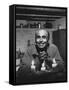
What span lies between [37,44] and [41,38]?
0.60ft

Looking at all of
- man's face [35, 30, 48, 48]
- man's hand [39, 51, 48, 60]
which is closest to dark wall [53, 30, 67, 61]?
man's face [35, 30, 48, 48]

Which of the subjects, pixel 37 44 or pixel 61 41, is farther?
pixel 61 41

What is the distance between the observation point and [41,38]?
7566mm

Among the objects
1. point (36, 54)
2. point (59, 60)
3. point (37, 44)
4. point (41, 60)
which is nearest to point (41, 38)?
point (37, 44)

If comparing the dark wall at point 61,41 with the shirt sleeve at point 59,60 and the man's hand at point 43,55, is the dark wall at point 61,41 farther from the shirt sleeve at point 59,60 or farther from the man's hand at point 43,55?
the man's hand at point 43,55

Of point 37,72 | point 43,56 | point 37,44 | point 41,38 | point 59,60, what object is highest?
point 41,38

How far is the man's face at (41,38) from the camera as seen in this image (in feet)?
24.6

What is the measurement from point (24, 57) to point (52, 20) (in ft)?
3.74

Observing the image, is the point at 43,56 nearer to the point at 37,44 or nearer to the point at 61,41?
the point at 37,44

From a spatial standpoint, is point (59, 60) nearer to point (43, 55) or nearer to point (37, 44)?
point (43, 55)

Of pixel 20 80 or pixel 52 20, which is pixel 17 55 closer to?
pixel 20 80

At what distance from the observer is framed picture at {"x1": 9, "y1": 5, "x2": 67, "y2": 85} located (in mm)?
7297

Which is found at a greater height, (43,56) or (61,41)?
(61,41)

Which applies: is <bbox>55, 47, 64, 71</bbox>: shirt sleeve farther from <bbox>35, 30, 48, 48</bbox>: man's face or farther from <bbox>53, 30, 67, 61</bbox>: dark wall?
<bbox>35, 30, 48, 48</bbox>: man's face
